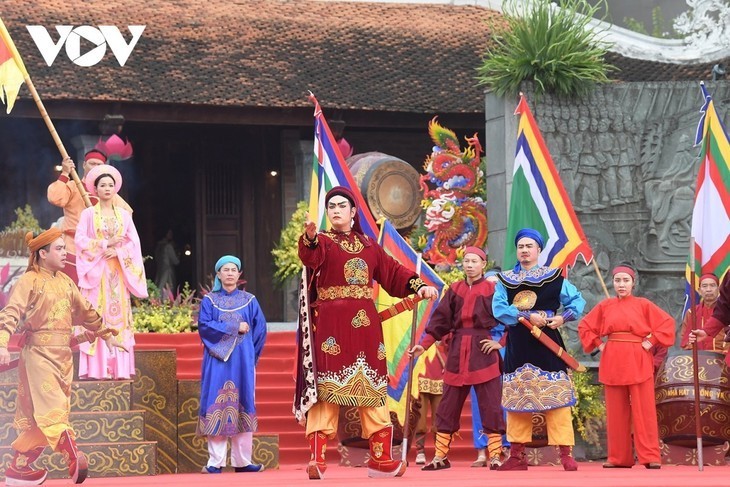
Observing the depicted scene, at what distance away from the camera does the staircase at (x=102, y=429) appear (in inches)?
476

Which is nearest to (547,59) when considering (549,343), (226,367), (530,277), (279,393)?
(279,393)

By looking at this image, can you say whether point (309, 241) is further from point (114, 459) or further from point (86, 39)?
point (86, 39)

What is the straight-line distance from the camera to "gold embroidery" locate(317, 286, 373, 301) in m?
10.2

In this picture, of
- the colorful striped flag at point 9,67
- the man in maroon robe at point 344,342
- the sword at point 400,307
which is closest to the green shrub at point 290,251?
the colorful striped flag at point 9,67

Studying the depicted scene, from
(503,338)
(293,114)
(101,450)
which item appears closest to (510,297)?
(503,338)

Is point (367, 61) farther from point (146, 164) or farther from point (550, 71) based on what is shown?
point (550, 71)

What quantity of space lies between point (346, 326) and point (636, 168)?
764 centimetres

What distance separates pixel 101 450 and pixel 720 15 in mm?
12561

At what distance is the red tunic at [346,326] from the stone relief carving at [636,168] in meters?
6.77

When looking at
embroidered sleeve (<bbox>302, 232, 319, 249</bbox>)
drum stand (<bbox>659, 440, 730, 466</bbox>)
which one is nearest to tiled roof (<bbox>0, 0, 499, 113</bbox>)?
drum stand (<bbox>659, 440, 730, 466</bbox>)

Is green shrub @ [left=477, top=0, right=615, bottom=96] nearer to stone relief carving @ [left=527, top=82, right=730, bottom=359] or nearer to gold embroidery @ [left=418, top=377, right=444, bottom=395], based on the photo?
stone relief carving @ [left=527, top=82, right=730, bottom=359]

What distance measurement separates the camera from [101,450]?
481 inches

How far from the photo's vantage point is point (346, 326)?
10.1 meters

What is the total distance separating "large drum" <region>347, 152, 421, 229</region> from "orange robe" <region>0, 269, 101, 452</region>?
9197mm
